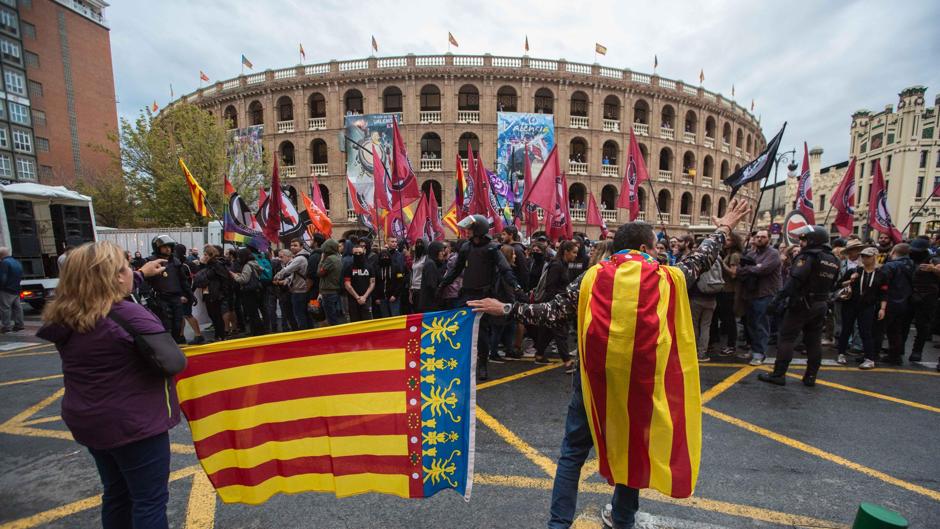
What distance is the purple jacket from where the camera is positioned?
179 centimetres

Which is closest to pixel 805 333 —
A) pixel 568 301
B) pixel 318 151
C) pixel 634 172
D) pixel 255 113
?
pixel 568 301

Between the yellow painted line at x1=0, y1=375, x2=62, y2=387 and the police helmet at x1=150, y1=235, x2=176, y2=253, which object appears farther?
the police helmet at x1=150, y1=235, x2=176, y2=253

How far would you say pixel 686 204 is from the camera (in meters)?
33.0

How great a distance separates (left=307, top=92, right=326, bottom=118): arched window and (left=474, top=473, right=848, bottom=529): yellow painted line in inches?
1232

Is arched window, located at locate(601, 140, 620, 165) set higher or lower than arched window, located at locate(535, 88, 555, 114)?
lower

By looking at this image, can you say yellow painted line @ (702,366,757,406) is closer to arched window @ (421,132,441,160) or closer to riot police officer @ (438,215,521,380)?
riot police officer @ (438,215,521,380)

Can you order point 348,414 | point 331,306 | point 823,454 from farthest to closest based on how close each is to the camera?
1. point 331,306
2. point 823,454
3. point 348,414

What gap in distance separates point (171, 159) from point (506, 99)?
21.0 m

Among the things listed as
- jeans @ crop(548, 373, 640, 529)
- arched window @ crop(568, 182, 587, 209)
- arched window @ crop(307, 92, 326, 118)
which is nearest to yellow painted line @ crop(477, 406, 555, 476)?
jeans @ crop(548, 373, 640, 529)

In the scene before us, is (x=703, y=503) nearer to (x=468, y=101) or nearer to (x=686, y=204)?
(x=468, y=101)

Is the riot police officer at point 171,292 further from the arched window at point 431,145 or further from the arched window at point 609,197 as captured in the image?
the arched window at point 609,197

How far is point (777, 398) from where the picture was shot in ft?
15.5

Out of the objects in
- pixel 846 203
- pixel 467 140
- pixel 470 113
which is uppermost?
pixel 470 113

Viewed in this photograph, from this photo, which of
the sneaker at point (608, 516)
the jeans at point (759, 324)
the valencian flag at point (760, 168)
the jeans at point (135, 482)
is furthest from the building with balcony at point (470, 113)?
the jeans at point (135, 482)
